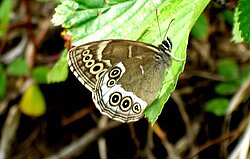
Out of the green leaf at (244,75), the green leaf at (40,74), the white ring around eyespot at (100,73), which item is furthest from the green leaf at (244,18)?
the green leaf at (40,74)

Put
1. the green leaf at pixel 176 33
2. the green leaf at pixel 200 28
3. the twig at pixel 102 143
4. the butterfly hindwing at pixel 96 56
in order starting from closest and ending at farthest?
the green leaf at pixel 176 33
the butterfly hindwing at pixel 96 56
the twig at pixel 102 143
the green leaf at pixel 200 28

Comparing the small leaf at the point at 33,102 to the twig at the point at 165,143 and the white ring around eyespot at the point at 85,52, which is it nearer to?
the twig at the point at 165,143

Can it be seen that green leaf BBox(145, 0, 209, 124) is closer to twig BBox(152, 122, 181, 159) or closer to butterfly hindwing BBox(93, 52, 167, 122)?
butterfly hindwing BBox(93, 52, 167, 122)

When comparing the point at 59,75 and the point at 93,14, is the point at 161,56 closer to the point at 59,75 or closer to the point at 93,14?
the point at 93,14

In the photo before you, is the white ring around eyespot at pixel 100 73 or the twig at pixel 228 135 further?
the twig at pixel 228 135

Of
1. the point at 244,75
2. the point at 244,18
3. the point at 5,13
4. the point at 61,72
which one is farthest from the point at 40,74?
the point at 244,18

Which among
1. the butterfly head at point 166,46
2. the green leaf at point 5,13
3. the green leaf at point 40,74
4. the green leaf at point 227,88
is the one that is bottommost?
the green leaf at point 40,74

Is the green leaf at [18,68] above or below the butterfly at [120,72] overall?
below

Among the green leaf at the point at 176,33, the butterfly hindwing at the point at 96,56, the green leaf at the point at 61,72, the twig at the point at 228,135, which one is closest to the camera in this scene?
the green leaf at the point at 176,33
